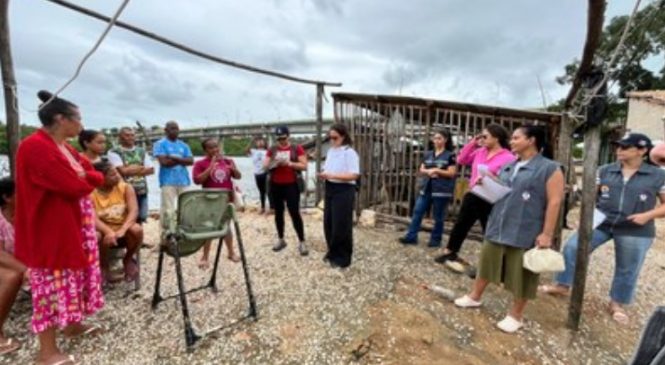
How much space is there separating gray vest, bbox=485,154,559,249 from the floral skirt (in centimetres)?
319

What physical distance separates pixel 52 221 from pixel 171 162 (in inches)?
93.9

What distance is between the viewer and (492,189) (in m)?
3.21

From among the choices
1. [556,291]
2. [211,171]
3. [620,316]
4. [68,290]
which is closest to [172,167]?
[211,171]

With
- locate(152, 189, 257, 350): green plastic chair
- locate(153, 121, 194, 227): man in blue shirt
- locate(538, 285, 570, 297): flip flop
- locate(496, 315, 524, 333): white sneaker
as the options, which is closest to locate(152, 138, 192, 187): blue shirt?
locate(153, 121, 194, 227): man in blue shirt

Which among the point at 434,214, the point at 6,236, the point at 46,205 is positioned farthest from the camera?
the point at 434,214

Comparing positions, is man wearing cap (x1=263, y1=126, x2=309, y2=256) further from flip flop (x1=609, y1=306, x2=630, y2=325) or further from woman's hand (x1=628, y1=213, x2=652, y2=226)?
flip flop (x1=609, y1=306, x2=630, y2=325)

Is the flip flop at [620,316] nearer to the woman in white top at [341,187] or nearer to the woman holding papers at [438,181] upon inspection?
the woman holding papers at [438,181]

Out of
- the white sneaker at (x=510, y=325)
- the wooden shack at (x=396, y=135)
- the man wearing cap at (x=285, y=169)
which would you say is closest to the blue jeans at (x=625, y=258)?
the white sneaker at (x=510, y=325)

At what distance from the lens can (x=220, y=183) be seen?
172 inches

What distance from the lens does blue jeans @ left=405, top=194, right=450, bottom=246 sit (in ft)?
16.5

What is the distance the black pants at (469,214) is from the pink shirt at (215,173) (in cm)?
280

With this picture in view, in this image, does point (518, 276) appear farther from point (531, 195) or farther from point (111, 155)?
point (111, 155)

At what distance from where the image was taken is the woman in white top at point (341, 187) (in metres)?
4.00

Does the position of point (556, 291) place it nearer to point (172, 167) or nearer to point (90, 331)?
point (90, 331)
